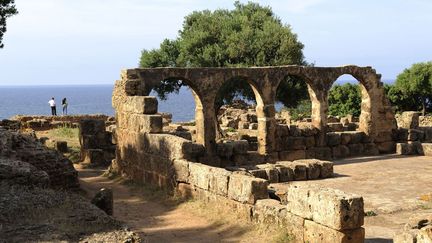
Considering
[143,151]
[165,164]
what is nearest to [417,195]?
[165,164]

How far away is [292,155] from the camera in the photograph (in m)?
21.4

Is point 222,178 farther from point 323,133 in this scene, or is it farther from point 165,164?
point 323,133

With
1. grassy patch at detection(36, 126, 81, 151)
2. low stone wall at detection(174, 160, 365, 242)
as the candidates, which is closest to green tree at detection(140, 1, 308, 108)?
grassy patch at detection(36, 126, 81, 151)

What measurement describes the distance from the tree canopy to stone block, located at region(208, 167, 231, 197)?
131 feet

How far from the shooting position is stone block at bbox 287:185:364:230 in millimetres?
8540

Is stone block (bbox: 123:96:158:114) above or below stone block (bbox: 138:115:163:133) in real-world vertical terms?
above

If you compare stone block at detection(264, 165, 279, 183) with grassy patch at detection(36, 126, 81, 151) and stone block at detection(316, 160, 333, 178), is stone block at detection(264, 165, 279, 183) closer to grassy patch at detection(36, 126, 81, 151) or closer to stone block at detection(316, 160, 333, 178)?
stone block at detection(316, 160, 333, 178)

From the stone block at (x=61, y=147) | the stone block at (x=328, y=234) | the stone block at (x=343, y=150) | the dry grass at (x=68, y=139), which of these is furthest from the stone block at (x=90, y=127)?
the stone block at (x=328, y=234)

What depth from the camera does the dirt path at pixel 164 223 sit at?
10578 millimetres

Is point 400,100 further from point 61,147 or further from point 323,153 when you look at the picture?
point 61,147

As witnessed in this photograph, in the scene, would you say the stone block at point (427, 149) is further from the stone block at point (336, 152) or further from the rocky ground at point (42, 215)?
the rocky ground at point (42, 215)

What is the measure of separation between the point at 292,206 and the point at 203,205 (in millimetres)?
3286

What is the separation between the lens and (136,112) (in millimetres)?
16812

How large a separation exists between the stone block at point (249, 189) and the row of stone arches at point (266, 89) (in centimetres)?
766
